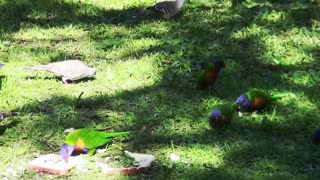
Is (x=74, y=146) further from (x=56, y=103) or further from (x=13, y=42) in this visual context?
(x=13, y=42)

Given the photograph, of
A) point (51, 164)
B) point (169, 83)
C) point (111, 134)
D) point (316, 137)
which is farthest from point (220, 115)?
point (51, 164)

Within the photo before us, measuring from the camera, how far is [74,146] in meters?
3.73

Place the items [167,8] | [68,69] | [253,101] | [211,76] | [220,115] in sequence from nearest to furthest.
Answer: [220,115], [253,101], [211,76], [68,69], [167,8]

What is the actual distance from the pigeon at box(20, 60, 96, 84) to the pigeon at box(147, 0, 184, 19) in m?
1.60

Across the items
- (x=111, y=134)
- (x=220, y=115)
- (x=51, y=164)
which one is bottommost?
(x=51, y=164)

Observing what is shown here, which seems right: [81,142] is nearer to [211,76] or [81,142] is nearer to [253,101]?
[253,101]

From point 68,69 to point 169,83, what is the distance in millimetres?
841

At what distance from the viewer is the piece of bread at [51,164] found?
365 centimetres

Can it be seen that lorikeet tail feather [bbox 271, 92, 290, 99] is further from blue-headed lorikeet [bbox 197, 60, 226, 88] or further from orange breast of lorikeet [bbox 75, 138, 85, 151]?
orange breast of lorikeet [bbox 75, 138, 85, 151]

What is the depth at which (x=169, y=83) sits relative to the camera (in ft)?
16.3

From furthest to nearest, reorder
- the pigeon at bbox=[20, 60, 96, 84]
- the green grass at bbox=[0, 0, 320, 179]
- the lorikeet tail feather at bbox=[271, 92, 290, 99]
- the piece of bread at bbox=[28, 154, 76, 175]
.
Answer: the pigeon at bbox=[20, 60, 96, 84] → the lorikeet tail feather at bbox=[271, 92, 290, 99] → the green grass at bbox=[0, 0, 320, 179] → the piece of bread at bbox=[28, 154, 76, 175]

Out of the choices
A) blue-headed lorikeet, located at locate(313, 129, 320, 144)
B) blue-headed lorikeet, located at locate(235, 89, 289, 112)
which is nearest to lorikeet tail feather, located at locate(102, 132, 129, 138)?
blue-headed lorikeet, located at locate(235, 89, 289, 112)

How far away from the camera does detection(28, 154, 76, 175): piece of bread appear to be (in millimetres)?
3650

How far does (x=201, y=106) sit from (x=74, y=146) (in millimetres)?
1179
